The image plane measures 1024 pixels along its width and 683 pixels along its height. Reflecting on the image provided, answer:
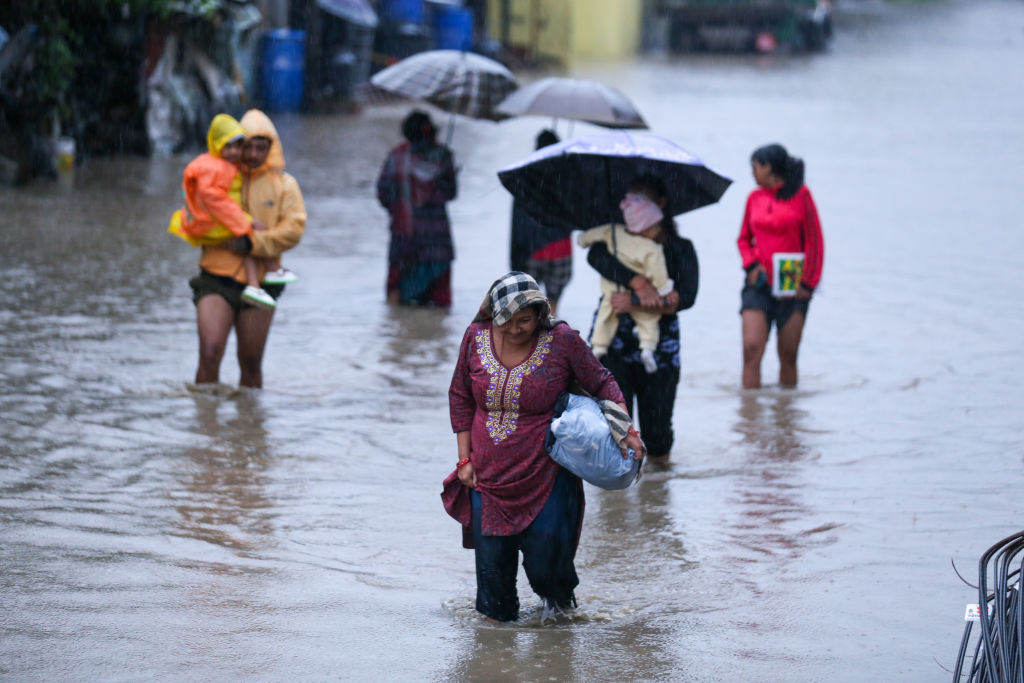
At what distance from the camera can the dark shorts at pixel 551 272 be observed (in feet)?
32.5

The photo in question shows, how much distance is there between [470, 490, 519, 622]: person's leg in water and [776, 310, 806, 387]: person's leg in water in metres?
3.90

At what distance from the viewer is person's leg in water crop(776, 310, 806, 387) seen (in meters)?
8.34

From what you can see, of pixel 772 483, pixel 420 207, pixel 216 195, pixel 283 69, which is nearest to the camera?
pixel 772 483

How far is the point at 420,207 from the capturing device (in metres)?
10.6

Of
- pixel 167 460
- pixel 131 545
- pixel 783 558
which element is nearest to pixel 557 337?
pixel 783 558

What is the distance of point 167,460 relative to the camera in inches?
267

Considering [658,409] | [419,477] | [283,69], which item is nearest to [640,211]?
[658,409]

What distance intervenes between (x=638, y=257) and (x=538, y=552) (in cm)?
216

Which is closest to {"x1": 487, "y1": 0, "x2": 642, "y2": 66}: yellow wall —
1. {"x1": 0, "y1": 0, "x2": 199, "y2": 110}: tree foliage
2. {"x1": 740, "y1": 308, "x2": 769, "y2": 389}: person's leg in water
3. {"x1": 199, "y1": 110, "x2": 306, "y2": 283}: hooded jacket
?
{"x1": 0, "y1": 0, "x2": 199, "y2": 110}: tree foliage

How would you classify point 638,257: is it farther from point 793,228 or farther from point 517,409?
point 517,409

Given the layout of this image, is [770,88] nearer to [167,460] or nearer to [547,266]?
[547,266]

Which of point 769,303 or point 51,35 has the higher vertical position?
point 51,35

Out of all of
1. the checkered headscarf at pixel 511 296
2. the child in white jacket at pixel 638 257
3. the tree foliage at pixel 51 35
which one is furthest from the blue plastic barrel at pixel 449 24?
the checkered headscarf at pixel 511 296

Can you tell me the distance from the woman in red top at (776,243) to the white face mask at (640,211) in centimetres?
167
